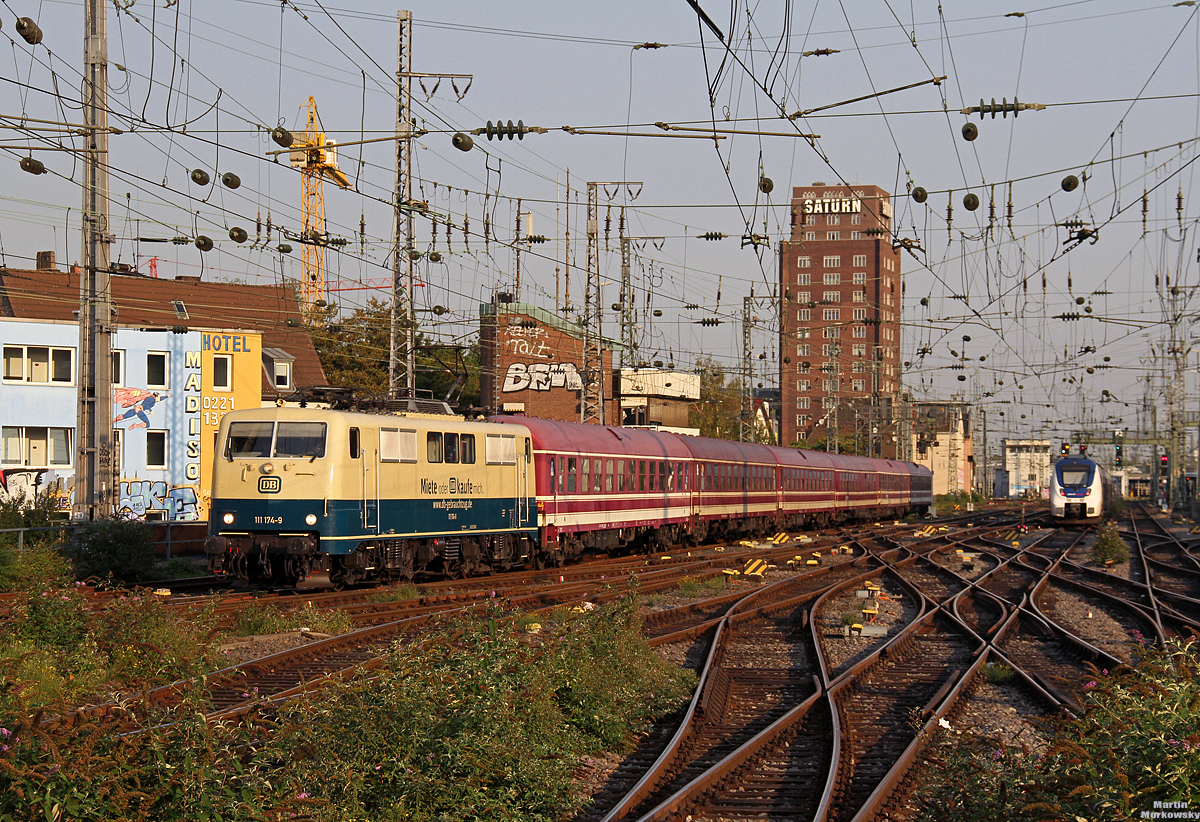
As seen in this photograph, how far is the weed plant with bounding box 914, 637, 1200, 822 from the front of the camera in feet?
18.2

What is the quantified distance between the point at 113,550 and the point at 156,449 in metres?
23.4

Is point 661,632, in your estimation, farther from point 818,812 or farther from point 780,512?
point 780,512

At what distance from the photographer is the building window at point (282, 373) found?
50375 mm

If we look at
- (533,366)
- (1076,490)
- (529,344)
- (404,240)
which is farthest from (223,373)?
(1076,490)

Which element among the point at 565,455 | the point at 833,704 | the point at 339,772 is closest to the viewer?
the point at 339,772

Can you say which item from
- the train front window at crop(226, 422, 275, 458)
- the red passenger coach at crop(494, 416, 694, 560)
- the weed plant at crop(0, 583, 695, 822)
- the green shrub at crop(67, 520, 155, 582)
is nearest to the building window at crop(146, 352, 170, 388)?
the red passenger coach at crop(494, 416, 694, 560)

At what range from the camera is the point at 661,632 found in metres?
16.6

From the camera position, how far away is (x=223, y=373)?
43.8 metres

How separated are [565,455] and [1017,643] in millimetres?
12392

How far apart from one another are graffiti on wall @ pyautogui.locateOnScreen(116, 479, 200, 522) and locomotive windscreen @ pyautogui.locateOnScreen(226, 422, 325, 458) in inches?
899

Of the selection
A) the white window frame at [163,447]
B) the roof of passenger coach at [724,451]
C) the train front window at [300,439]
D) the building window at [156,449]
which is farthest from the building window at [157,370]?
the train front window at [300,439]

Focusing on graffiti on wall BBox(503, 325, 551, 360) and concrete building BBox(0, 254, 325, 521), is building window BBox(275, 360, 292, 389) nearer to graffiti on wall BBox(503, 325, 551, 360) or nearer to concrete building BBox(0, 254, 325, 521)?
concrete building BBox(0, 254, 325, 521)

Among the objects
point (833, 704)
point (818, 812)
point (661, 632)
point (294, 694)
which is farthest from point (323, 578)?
point (818, 812)

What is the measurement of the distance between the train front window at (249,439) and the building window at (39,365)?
24666 mm
